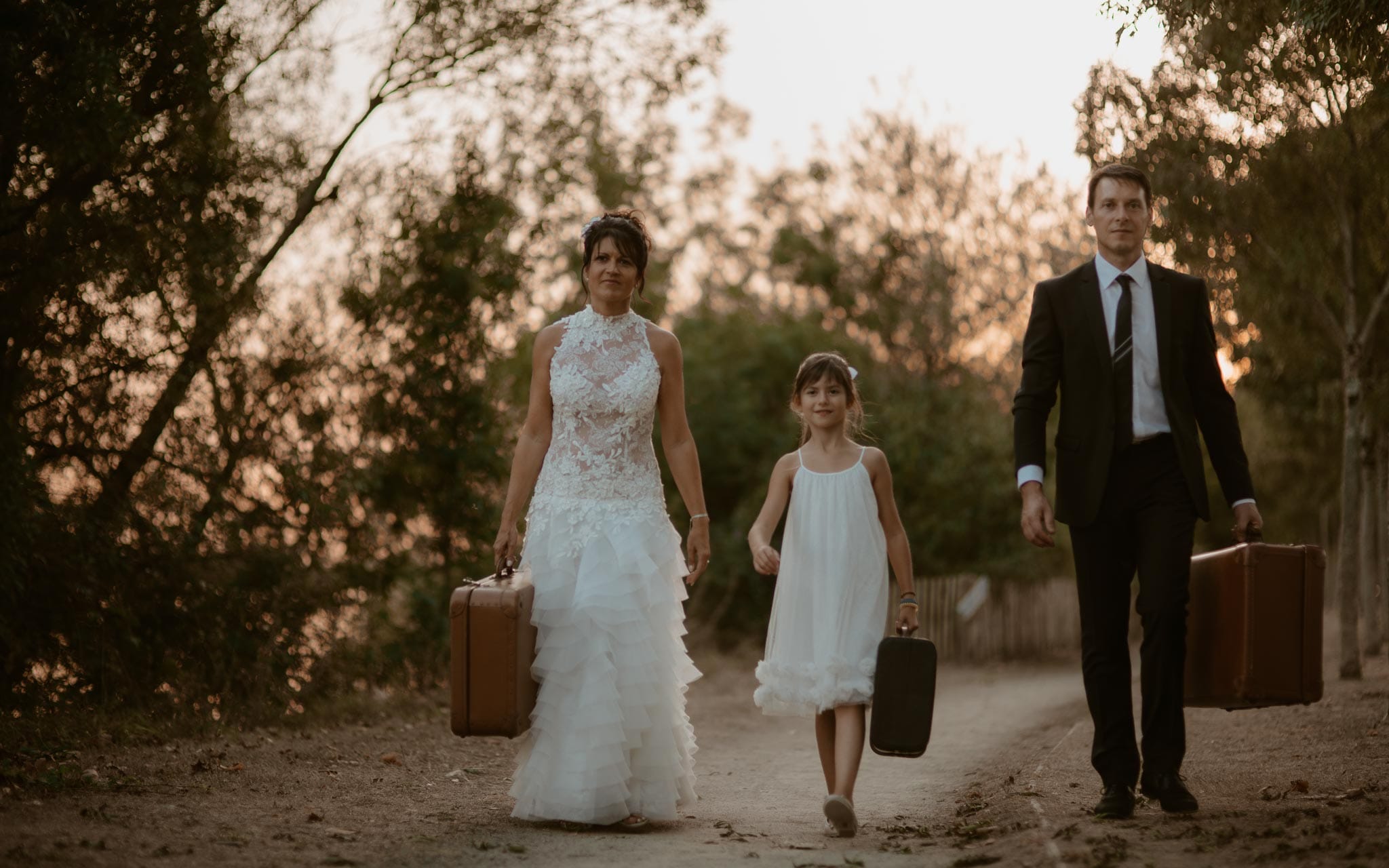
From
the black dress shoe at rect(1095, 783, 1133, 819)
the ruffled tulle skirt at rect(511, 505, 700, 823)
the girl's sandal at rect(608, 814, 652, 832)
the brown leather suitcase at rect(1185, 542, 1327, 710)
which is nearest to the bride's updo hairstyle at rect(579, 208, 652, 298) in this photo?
the ruffled tulle skirt at rect(511, 505, 700, 823)

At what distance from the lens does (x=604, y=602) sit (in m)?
5.97

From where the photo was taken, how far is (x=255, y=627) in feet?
39.2

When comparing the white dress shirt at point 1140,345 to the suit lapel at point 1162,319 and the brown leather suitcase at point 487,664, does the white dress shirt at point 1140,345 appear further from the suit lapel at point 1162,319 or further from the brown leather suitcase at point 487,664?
the brown leather suitcase at point 487,664

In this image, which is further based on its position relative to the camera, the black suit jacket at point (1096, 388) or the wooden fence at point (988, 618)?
the wooden fence at point (988, 618)

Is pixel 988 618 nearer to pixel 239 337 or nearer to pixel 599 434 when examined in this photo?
pixel 239 337

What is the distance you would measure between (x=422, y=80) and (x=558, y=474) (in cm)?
848

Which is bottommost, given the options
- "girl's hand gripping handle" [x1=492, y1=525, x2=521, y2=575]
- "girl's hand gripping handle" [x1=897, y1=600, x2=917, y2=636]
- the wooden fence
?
the wooden fence

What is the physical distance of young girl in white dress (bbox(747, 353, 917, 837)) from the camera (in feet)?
19.0

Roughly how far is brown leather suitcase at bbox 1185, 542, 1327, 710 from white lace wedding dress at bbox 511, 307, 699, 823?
2199 millimetres

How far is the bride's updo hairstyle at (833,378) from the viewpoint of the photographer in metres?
6.16

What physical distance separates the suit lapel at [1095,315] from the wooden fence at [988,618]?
1628 cm

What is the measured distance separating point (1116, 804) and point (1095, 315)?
1944mm

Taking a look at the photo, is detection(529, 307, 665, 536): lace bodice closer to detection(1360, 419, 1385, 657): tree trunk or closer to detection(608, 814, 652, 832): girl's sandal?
detection(608, 814, 652, 832): girl's sandal

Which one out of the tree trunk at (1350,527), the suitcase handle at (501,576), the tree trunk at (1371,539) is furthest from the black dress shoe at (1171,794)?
the tree trunk at (1371,539)
